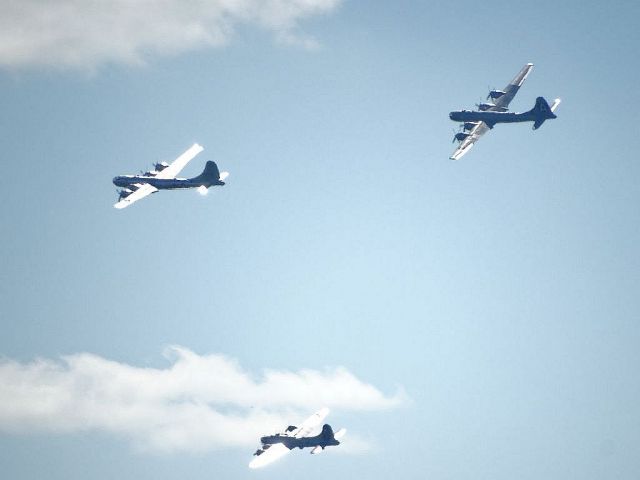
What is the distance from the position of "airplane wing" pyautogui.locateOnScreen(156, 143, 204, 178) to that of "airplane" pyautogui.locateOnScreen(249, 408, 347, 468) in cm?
4466

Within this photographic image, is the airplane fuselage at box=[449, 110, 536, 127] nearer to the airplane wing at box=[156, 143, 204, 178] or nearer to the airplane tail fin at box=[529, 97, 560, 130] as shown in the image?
the airplane tail fin at box=[529, 97, 560, 130]

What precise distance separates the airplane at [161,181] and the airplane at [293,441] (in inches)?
1501

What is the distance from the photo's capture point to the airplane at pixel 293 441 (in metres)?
90.2

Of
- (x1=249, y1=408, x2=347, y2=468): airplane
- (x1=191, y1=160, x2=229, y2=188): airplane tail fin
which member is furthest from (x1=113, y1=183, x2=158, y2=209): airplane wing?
(x1=249, y1=408, x2=347, y2=468): airplane

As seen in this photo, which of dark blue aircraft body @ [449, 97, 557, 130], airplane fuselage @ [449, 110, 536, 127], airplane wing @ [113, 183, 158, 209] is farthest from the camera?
airplane fuselage @ [449, 110, 536, 127]

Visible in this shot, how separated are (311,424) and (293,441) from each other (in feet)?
16.6

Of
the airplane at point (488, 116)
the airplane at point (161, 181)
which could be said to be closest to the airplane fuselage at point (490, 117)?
the airplane at point (488, 116)

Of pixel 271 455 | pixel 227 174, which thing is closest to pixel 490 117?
pixel 227 174

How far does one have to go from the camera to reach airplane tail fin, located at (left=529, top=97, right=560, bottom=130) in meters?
101

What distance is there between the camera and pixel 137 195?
97875 millimetres

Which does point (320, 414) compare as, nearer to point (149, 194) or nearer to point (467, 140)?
point (149, 194)

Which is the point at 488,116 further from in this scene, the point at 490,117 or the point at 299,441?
the point at 299,441

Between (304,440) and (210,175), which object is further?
(210,175)

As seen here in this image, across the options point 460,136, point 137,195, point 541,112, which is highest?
point 460,136
